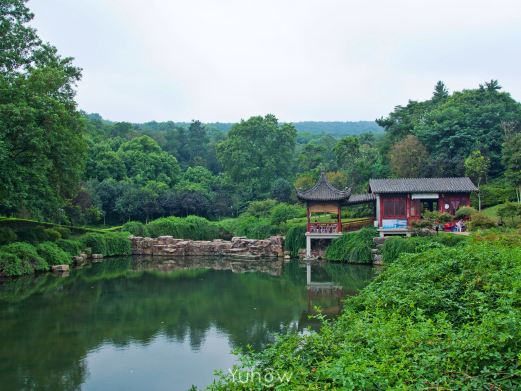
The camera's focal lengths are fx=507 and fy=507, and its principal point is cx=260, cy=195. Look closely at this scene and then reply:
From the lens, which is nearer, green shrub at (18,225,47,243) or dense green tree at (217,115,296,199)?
green shrub at (18,225,47,243)

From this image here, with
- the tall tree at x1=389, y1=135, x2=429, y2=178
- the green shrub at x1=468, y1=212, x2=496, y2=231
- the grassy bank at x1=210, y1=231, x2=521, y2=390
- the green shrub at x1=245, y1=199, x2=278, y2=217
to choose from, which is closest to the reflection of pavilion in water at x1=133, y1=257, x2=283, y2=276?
the green shrub at x1=245, y1=199, x2=278, y2=217

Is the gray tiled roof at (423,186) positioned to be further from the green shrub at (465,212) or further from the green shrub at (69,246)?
the green shrub at (69,246)

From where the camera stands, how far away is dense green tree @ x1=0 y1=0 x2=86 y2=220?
55.9ft

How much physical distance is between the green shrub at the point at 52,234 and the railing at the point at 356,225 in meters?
13.6

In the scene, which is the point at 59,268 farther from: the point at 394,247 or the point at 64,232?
the point at 394,247

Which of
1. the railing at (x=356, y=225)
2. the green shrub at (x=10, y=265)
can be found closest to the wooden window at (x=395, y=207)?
the railing at (x=356, y=225)

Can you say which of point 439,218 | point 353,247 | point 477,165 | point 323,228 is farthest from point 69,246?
point 477,165

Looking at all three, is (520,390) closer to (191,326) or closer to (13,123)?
(191,326)

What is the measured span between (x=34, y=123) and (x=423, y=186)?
16.8m

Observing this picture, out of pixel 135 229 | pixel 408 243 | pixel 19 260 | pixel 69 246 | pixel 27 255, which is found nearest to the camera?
pixel 408 243

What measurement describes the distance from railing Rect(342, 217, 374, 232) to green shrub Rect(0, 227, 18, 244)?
14.9m

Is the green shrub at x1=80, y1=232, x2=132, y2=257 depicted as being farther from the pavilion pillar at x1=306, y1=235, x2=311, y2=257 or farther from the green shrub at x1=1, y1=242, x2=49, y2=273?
the pavilion pillar at x1=306, y1=235, x2=311, y2=257

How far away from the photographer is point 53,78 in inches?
758

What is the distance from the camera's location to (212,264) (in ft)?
82.0
